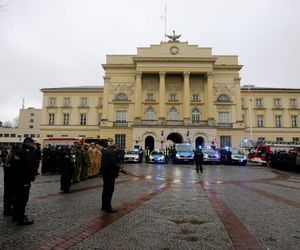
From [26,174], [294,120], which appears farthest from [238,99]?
[26,174]

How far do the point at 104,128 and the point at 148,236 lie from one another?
43.8 meters

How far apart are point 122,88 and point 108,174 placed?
43851 millimetres

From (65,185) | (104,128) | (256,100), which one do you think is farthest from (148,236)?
(256,100)

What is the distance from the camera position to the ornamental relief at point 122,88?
49.8m

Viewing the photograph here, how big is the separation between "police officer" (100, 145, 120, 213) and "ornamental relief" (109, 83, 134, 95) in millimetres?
42982

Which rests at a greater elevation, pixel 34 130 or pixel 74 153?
pixel 34 130

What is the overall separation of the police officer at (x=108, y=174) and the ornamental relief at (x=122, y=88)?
42982 millimetres

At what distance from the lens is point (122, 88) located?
49969mm

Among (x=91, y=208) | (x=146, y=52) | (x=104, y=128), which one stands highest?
(x=146, y=52)

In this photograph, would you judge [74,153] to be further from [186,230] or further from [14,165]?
[186,230]

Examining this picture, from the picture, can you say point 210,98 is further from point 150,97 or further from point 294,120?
point 294,120

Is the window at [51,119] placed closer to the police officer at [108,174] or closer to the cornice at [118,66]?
the cornice at [118,66]

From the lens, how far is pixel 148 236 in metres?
4.87

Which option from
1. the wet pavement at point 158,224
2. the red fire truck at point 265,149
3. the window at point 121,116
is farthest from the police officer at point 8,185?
the window at point 121,116
